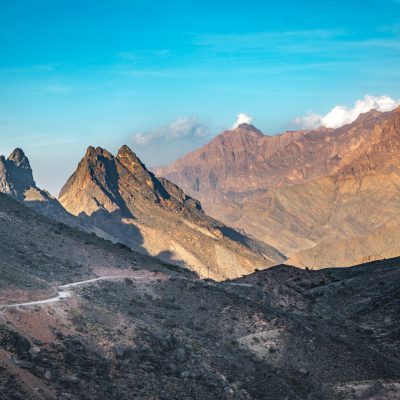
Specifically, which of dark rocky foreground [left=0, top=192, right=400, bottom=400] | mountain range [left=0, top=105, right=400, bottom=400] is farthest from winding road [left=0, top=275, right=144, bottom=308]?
dark rocky foreground [left=0, top=192, right=400, bottom=400]

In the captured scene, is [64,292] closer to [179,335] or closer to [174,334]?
[174,334]

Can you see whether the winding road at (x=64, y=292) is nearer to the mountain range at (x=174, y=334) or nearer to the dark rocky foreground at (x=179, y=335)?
the mountain range at (x=174, y=334)

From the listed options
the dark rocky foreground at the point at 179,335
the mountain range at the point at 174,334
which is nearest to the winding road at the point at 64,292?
the mountain range at the point at 174,334

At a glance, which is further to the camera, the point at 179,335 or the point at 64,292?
the point at 64,292

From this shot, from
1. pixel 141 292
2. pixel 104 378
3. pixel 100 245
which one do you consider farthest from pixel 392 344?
pixel 100 245

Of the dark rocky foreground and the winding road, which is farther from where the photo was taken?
the winding road

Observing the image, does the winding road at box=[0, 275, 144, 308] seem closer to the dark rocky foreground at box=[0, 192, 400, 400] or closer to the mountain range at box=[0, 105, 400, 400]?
the mountain range at box=[0, 105, 400, 400]

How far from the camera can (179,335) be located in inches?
2591

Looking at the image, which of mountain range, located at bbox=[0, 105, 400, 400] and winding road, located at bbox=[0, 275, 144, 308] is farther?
winding road, located at bbox=[0, 275, 144, 308]

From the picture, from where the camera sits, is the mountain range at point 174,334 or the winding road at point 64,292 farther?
the winding road at point 64,292

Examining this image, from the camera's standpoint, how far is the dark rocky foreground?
5250cm

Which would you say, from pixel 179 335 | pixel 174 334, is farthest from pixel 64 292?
pixel 179 335

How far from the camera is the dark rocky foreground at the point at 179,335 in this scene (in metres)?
52.5

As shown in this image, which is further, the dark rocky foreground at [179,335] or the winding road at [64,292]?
the winding road at [64,292]
